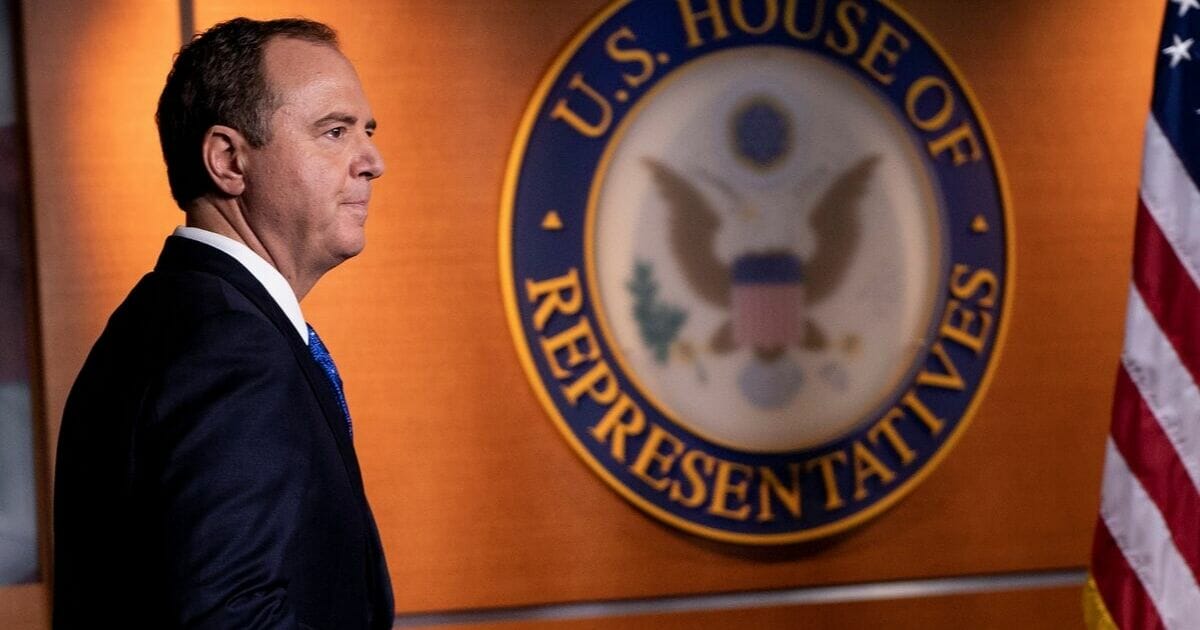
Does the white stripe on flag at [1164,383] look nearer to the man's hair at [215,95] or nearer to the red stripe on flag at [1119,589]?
the red stripe on flag at [1119,589]

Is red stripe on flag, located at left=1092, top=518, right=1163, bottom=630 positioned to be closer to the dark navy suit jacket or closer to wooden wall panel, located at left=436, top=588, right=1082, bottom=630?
wooden wall panel, located at left=436, top=588, right=1082, bottom=630

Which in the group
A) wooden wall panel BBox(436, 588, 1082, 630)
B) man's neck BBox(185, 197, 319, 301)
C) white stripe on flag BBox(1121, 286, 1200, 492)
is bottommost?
wooden wall panel BBox(436, 588, 1082, 630)

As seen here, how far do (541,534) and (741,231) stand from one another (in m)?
0.76

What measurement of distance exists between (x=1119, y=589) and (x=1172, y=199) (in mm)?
732

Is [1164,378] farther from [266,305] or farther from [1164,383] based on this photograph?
[266,305]

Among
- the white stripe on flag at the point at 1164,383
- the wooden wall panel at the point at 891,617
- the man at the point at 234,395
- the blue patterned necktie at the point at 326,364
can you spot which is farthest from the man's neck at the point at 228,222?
the white stripe on flag at the point at 1164,383

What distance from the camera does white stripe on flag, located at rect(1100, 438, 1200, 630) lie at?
96.7 inches

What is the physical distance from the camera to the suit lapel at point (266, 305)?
4.49 feet

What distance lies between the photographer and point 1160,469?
246cm

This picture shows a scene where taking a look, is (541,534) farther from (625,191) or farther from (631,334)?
(625,191)

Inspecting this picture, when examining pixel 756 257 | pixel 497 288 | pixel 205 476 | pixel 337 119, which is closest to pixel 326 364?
pixel 337 119

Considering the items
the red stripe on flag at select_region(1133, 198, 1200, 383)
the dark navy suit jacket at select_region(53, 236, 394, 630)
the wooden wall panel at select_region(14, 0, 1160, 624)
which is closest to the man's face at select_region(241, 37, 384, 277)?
the dark navy suit jacket at select_region(53, 236, 394, 630)

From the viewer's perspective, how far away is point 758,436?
2842mm

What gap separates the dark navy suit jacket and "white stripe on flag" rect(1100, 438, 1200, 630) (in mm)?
1630
